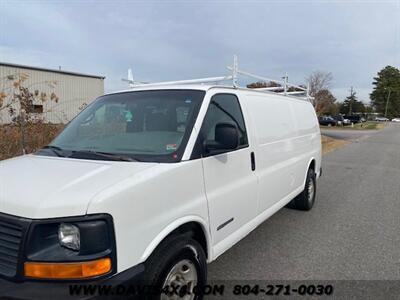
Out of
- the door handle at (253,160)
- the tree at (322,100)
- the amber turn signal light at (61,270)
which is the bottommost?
the amber turn signal light at (61,270)

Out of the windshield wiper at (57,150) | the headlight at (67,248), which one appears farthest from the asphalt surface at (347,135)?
the headlight at (67,248)

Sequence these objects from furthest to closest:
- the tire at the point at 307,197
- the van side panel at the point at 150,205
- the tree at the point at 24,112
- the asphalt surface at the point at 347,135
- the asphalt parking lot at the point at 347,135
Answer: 1. the asphalt surface at the point at 347,135
2. the asphalt parking lot at the point at 347,135
3. the tree at the point at 24,112
4. the tire at the point at 307,197
5. the van side panel at the point at 150,205

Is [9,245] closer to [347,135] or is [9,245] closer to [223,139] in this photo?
[223,139]

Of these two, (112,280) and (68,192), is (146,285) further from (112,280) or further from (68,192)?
(68,192)

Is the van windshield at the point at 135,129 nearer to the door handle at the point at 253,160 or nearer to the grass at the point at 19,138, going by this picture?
the door handle at the point at 253,160

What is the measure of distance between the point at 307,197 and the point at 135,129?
4.08m

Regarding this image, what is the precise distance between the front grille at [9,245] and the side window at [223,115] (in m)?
1.60

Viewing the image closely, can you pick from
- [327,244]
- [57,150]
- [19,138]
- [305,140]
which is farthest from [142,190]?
[19,138]

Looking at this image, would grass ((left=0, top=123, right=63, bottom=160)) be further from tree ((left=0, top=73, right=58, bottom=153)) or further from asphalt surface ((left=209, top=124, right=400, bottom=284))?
asphalt surface ((left=209, top=124, right=400, bottom=284))

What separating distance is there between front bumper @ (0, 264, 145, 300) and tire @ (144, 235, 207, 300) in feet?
0.76

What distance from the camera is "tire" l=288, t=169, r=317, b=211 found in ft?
20.1

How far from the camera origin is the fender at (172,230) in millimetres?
2357

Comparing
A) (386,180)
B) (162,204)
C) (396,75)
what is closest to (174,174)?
(162,204)

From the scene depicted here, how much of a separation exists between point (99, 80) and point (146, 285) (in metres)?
32.6
